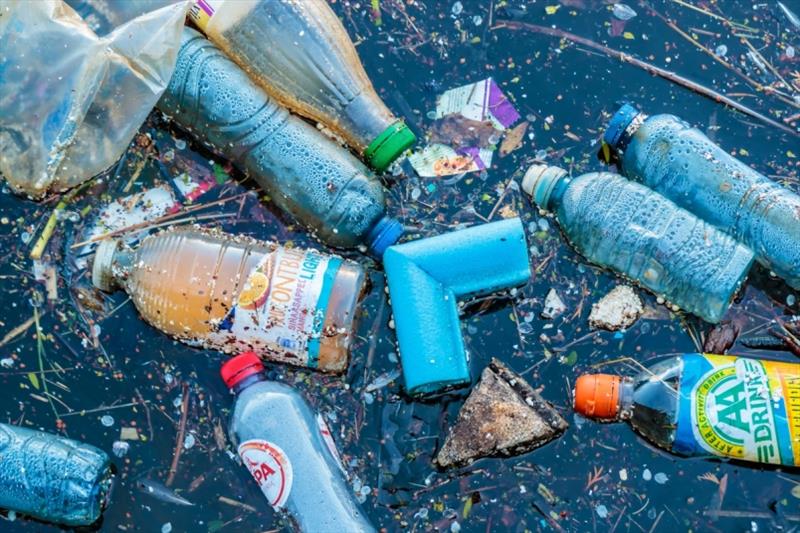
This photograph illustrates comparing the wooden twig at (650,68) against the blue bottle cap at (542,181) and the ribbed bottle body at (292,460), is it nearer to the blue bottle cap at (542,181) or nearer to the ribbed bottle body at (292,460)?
the blue bottle cap at (542,181)

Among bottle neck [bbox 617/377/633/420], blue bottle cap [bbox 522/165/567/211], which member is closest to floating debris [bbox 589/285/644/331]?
bottle neck [bbox 617/377/633/420]

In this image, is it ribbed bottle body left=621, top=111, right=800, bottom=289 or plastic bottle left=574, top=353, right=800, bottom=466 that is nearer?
plastic bottle left=574, top=353, right=800, bottom=466

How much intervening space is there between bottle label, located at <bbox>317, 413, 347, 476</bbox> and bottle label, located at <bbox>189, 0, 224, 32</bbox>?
938 mm

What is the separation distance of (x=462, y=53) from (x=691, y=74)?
22.6 inches

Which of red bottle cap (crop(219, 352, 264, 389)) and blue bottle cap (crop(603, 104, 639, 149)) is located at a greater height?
blue bottle cap (crop(603, 104, 639, 149))

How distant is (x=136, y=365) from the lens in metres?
1.97

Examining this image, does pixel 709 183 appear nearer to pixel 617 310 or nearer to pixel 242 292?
pixel 617 310

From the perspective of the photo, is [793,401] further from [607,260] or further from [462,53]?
[462,53]

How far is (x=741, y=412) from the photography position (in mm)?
1766

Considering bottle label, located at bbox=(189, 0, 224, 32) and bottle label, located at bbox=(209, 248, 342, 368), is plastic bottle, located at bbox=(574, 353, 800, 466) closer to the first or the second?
bottle label, located at bbox=(209, 248, 342, 368)

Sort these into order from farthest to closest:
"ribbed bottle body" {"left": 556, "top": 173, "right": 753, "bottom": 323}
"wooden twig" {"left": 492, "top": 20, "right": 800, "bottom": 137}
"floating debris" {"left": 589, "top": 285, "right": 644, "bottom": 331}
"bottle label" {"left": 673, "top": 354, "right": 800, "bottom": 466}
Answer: "wooden twig" {"left": 492, "top": 20, "right": 800, "bottom": 137}, "floating debris" {"left": 589, "top": 285, "right": 644, "bottom": 331}, "ribbed bottle body" {"left": 556, "top": 173, "right": 753, "bottom": 323}, "bottle label" {"left": 673, "top": 354, "right": 800, "bottom": 466}

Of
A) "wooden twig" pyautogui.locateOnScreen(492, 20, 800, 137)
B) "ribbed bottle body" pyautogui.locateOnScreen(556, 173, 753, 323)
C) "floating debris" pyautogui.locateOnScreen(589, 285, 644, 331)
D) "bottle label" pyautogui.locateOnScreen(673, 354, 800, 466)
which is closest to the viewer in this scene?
"bottle label" pyautogui.locateOnScreen(673, 354, 800, 466)

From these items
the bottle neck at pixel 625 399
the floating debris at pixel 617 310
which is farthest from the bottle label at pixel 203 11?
the bottle neck at pixel 625 399

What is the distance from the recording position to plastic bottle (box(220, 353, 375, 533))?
6.01 ft
